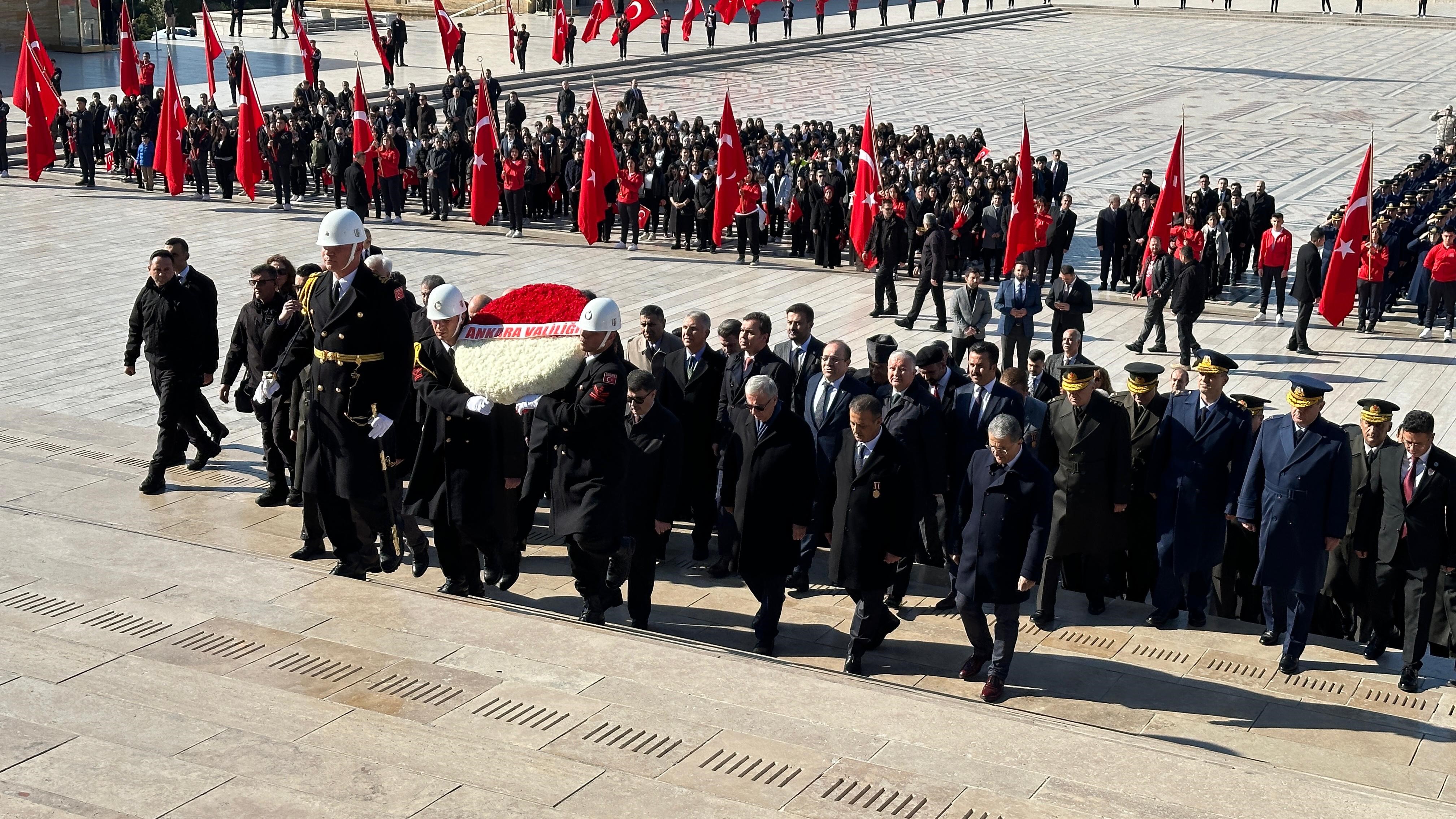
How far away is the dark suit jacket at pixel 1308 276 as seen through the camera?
17.8 m

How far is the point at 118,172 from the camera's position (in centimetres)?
2884

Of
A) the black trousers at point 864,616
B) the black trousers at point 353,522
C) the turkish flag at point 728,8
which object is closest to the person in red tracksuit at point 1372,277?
the black trousers at point 864,616

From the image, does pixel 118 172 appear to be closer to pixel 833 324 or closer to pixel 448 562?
pixel 833 324

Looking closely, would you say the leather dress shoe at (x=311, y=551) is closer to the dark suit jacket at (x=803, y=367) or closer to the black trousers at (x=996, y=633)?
the dark suit jacket at (x=803, y=367)

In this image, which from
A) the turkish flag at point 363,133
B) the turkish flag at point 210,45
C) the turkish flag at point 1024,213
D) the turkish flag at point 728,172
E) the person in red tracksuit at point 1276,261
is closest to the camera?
the turkish flag at point 1024,213

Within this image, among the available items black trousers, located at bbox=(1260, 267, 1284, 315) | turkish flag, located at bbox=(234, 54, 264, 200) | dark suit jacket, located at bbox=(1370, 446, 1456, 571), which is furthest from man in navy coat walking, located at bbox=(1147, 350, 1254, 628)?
turkish flag, located at bbox=(234, 54, 264, 200)

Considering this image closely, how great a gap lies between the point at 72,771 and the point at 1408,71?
51.3 m

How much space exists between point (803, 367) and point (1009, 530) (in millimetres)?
2854

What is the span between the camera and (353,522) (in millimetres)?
8078

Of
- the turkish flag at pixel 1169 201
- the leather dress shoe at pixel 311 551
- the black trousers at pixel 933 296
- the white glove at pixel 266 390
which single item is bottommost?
the leather dress shoe at pixel 311 551

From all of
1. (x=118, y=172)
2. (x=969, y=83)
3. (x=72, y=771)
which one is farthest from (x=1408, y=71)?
(x=72, y=771)

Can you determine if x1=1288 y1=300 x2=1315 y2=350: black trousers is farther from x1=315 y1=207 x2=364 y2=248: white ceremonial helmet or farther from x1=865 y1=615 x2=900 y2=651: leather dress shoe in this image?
x1=315 y1=207 x2=364 y2=248: white ceremonial helmet

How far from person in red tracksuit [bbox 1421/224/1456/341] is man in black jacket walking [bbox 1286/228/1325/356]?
1394 millimetres

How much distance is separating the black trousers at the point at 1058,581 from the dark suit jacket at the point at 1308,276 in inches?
393
